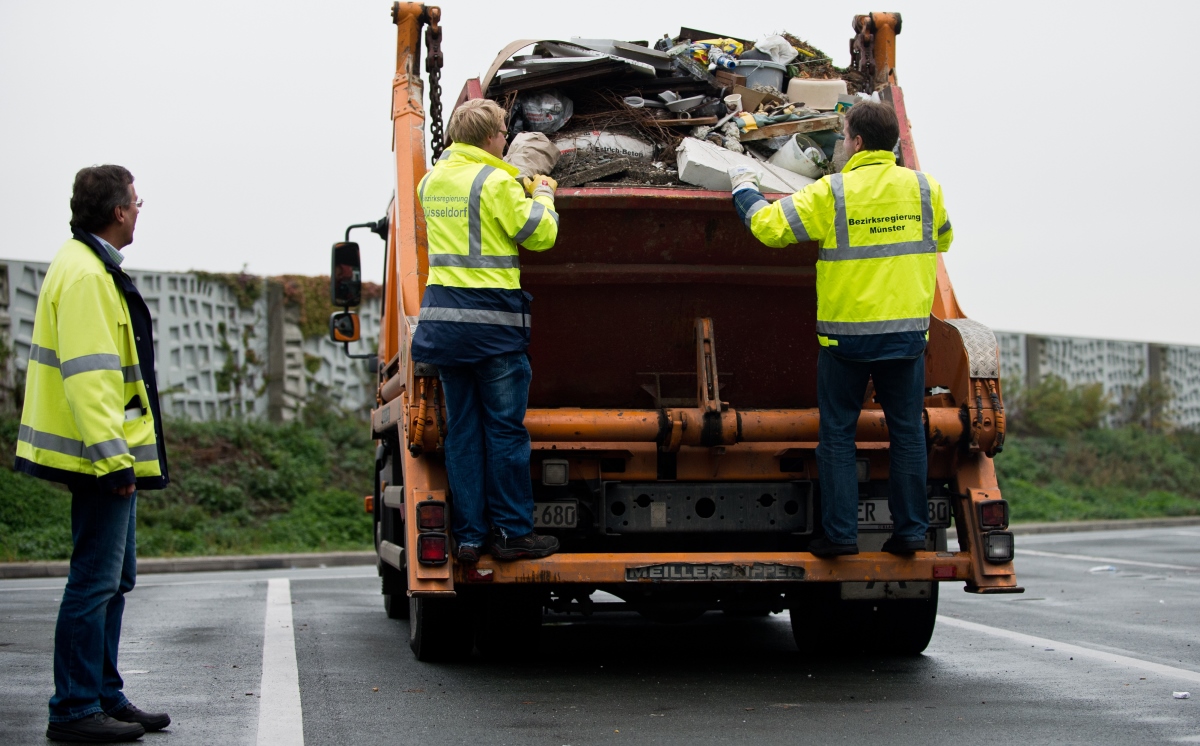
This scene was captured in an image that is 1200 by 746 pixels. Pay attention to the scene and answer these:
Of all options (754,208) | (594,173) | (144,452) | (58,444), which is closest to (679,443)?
(754,208)

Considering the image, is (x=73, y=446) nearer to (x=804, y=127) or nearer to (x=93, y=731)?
(x=93, y=731)

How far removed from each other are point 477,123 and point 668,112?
1.32 m

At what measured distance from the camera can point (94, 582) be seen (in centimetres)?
427

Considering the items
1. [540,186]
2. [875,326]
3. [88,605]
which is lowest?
[88,605]

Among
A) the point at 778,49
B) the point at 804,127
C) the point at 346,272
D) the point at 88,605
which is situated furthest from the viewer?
Answer: the point at 346,272

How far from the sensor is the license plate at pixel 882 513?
5586 millimetres

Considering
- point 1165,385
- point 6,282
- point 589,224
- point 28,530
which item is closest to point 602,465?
point 589,224

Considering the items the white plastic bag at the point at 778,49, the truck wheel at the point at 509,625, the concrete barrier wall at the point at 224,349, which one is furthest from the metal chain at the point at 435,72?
the concrete barrier wall at the point at 224,349

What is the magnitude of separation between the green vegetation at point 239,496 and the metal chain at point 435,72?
25.3 feet

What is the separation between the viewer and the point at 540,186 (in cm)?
533

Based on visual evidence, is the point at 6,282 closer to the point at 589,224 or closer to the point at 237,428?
the point at 237,428

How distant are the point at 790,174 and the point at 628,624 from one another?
11.0ft

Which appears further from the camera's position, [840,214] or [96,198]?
[840,214]

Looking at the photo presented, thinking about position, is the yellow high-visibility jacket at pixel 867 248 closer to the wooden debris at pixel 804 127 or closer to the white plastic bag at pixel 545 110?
the wooden debris at pixel 804 127
